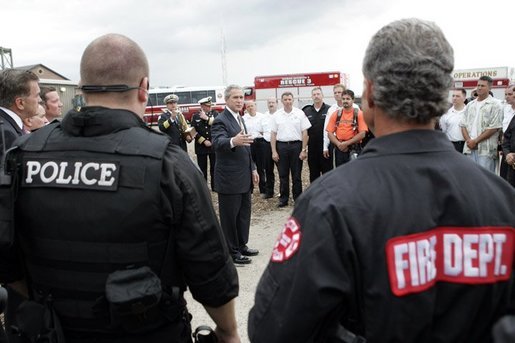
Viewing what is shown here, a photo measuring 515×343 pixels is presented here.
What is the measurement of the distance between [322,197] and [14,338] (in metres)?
1.56

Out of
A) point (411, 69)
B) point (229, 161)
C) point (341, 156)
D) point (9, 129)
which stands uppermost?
point (411, 69)

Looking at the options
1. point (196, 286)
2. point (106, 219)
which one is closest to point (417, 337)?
point (196, 286)

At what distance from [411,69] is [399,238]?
1.57 feet

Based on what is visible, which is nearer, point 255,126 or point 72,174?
point 72,174

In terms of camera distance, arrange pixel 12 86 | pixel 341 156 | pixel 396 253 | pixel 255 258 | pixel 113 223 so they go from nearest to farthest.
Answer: pixel 396 253
pixel 113 223
pixel 12 86
pixel 255 258
pixel 341 156

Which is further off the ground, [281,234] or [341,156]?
[281,234]

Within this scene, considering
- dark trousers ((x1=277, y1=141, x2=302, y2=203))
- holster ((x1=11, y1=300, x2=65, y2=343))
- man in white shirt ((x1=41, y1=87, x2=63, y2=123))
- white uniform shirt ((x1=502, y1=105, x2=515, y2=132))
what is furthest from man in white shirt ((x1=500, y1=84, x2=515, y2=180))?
holster ((x1=11, y1=300, x2=65, y2=343))

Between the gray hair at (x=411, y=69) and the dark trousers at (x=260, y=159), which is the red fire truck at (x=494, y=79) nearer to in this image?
the dark trousers at (x=260, y=159)

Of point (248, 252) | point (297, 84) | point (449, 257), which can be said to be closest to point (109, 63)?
point (449, 257)

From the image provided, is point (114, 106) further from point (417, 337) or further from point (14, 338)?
point (417, 337)

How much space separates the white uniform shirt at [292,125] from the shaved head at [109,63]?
6.37 meters

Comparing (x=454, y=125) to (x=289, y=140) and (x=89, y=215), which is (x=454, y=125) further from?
(x=89, y=215)

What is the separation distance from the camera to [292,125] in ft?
26.4

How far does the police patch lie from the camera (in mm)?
1606
